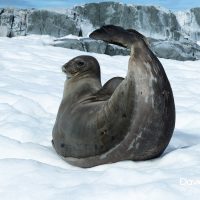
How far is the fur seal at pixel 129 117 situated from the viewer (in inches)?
103

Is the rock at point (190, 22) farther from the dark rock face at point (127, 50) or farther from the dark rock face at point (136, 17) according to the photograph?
the dark rock face at point (127, 50)

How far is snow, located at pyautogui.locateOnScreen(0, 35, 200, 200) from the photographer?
2127 mm

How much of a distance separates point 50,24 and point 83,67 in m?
11.0

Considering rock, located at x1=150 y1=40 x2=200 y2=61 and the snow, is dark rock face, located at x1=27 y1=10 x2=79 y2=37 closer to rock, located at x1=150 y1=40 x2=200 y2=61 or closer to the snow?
rock, located at x1=150 y1=40 x2=200 y2=61

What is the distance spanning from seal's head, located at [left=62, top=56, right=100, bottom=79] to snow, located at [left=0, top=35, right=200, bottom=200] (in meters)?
0.55

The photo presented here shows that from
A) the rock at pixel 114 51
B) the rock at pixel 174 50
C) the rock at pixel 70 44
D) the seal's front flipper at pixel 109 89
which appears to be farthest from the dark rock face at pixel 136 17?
the seal's front flipper at pixel 109 89

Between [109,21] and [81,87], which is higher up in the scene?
[81,87]

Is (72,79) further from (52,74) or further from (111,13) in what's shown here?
(111,13)

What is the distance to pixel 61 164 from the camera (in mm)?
2967

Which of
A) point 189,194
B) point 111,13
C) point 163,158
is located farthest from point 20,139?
point 111,13

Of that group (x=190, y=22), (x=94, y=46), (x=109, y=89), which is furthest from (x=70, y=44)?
(x=109, y=89)

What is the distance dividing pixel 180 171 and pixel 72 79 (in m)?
1.36

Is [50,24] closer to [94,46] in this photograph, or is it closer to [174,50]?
[94,46]

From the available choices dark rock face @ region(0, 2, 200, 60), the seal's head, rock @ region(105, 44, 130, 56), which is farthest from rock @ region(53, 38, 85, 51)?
the seal's head
